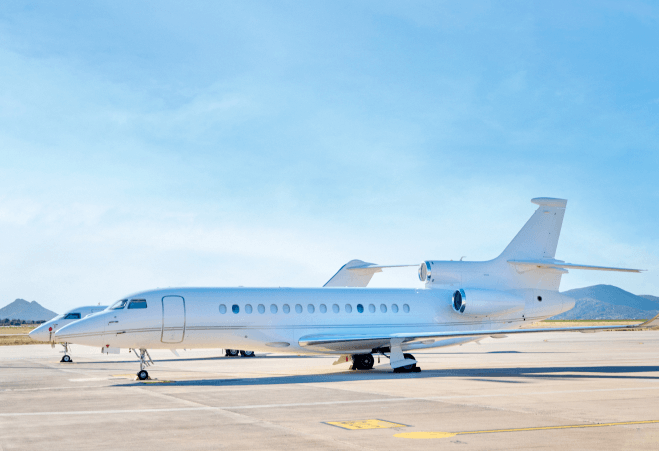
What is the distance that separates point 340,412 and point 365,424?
1543 millimetres

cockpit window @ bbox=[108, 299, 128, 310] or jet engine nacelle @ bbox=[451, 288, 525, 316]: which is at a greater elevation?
jet engine nacelle @ bbox=[451, 288, 525, 316]

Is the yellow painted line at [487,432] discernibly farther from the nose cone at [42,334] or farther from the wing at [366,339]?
the nose cone at [42,334]

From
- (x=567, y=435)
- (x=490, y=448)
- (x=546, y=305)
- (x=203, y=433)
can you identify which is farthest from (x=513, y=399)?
(x=546, y=305)

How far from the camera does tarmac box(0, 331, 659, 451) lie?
9.85 meters

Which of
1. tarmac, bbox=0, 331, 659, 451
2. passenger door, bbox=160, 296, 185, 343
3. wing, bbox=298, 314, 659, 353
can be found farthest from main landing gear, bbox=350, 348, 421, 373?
passenger door, bbox=160, 296, 185, 343

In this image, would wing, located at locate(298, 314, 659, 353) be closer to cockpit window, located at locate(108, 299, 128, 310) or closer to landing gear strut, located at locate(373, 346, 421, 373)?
landing gear strut, located at locate(373, 346, 421, 373)

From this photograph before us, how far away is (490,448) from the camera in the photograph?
9125 mm

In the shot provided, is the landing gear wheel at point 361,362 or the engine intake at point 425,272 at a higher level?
the engine intake at point 425,272

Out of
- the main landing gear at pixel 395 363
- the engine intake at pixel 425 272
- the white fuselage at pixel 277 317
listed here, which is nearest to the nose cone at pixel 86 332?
the white fuselage at pixel 277 317

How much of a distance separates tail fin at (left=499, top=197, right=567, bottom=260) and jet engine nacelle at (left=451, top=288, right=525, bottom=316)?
1895 millimetres

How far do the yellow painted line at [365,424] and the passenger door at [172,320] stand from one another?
38.0 ft

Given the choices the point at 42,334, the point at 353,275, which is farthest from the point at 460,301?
the point at 42,334

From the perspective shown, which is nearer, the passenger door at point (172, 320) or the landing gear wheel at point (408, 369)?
the passenger door at point (172, 320)

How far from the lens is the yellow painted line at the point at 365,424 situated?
36.2ft
